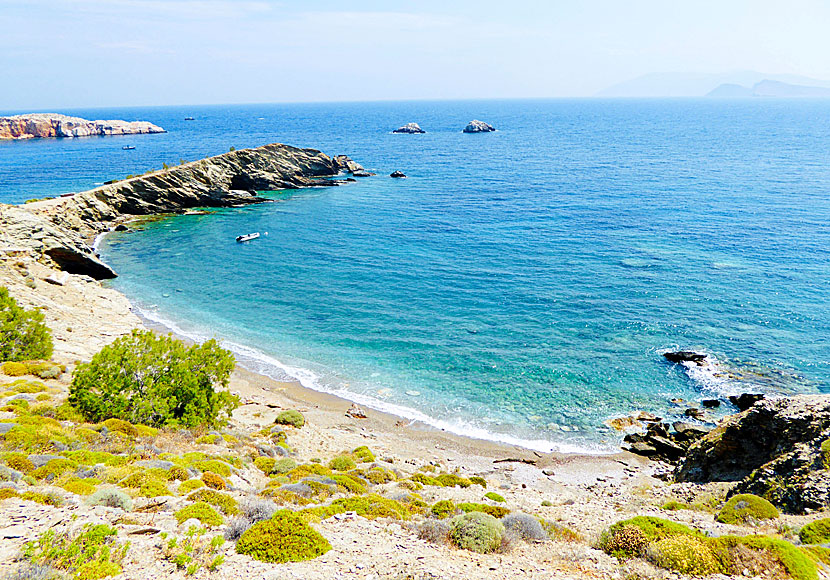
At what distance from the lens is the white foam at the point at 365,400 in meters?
34.8

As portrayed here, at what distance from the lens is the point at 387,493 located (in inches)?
947

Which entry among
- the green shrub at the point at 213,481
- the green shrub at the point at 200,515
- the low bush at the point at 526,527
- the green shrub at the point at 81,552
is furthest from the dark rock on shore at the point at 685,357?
the green shrub at the point at 81,552

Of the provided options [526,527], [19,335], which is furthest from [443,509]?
[19,335]

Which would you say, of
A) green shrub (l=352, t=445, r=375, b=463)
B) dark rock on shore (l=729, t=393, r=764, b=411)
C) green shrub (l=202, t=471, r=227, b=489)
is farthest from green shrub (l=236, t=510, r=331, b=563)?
dark rock on shore (l=729, t=393, r=764, b=411)

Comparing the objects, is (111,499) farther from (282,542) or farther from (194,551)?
(282,542)

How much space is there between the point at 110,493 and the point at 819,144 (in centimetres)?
20921

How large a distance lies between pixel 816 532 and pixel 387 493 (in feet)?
56.5

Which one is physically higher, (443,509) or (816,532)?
(816,532)

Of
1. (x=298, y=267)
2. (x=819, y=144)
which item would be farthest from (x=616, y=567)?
(x=819, y=144)

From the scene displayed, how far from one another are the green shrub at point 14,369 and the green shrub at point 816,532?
40.5m

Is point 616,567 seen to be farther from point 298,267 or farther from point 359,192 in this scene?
point 359,192

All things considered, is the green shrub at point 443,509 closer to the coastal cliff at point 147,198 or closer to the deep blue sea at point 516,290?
the deep blue sea at point 516,290

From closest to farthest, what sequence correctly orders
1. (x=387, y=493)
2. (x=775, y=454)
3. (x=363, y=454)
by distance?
(x=387, y=493)
(x=775, y=454)
(x=363, y=454)

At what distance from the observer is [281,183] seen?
12331 centimetres
